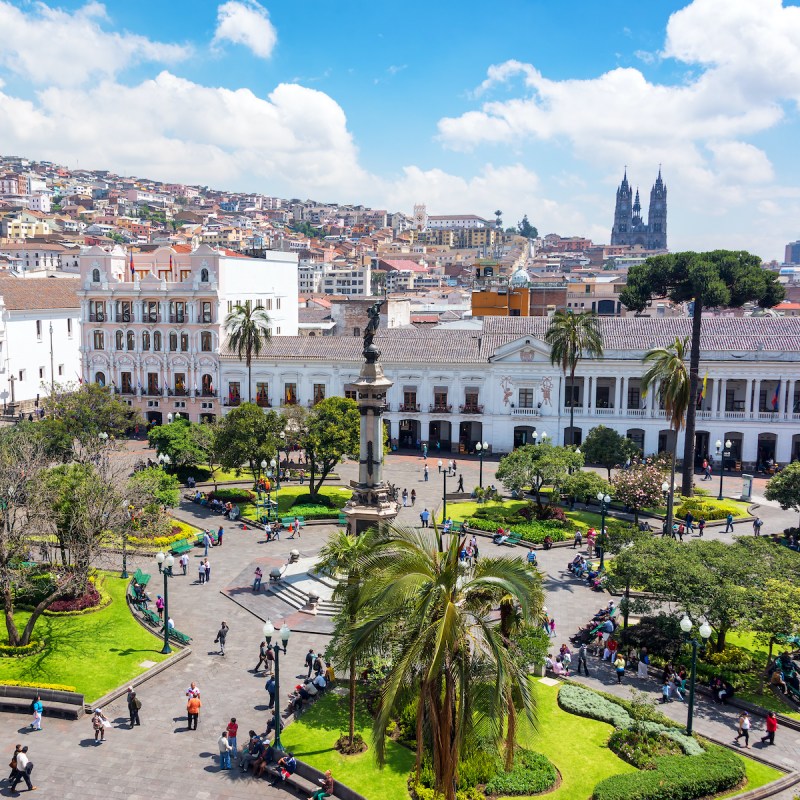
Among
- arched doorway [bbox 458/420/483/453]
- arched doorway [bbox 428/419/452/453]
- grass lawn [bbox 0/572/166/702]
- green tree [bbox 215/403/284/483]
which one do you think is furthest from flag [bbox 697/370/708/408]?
grass lawn [bbox 0/572/166/702]

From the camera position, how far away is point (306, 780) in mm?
21016

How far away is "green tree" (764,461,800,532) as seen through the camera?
39.3 metres

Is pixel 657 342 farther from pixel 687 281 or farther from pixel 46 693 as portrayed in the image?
pixel 46 693

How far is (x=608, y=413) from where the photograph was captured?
191 ft

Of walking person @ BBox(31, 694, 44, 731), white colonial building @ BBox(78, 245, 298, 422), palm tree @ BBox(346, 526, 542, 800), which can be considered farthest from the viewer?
white colonial building @ BBox(78, 245, 298, 422)

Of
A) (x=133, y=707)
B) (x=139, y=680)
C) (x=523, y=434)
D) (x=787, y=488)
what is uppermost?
(x=787, y=488)

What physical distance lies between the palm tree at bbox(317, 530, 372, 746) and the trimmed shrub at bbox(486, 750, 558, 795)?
412cm

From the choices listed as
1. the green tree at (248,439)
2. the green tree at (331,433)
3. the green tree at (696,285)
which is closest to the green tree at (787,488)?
the green tree at (696,285)

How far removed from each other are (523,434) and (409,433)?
27.7 ft

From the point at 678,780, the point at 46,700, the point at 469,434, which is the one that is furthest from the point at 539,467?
the point at 46,700

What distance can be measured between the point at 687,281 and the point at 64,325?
185ft

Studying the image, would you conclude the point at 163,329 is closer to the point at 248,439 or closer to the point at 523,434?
the point at 248,439

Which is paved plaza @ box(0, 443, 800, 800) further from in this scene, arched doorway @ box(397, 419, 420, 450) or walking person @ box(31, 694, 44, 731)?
arched doorway @ box(397, 419, 420, 450)

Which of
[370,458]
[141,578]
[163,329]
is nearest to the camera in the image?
[141,578]
